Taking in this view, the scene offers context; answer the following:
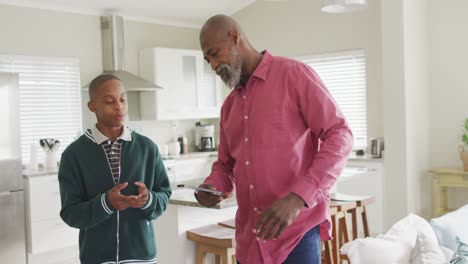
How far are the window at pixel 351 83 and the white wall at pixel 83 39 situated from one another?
200 centimetres

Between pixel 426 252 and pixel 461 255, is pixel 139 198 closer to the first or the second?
pixel 426 252

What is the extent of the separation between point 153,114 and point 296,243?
196 inches

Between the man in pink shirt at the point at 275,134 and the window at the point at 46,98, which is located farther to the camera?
the window at the point at 46,98

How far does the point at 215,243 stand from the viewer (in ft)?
10.3

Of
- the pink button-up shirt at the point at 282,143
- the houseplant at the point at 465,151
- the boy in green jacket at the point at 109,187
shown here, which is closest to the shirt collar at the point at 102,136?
the boy in green jacket at the point at 109,187

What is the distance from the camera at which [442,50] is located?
218 inches

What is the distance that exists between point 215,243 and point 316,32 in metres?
3.89

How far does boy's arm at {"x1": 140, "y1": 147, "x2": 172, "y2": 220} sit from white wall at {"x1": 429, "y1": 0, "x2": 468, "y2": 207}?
4212mm

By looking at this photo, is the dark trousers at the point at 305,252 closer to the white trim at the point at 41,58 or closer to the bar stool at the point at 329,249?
the bar stool at the point at 329,249

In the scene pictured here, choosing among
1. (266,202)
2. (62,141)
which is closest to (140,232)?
(266,202)

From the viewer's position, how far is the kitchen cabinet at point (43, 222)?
4.91 meters

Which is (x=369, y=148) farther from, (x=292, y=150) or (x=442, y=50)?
(x=292, y=150)

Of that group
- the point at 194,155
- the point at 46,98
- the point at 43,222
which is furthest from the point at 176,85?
the point at 43,222

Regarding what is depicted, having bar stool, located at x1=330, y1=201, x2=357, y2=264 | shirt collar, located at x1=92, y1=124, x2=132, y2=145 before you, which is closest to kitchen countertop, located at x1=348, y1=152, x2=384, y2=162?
bar stool, located at x1=330, y1=201, x2=357, y2=264
